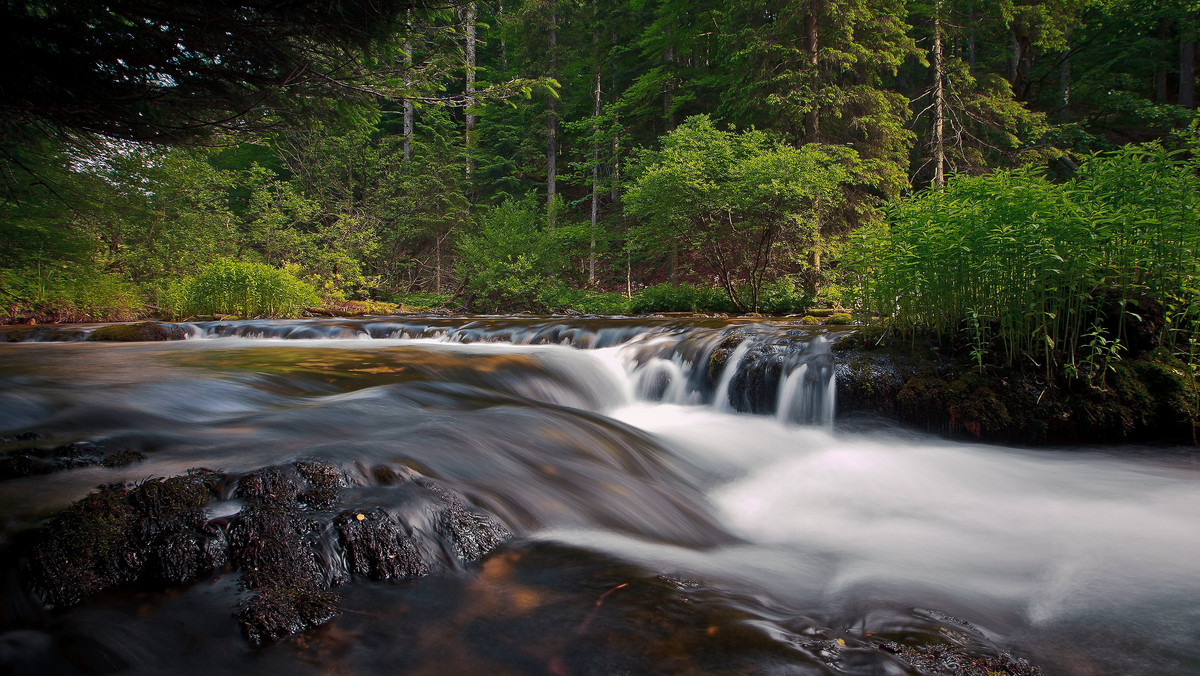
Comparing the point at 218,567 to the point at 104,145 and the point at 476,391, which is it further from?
the point at 104,145

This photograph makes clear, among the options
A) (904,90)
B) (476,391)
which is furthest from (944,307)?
(904,90)

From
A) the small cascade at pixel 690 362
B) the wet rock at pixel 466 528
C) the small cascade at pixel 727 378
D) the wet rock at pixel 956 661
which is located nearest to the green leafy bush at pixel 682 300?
the small cascade at pixel 690 362

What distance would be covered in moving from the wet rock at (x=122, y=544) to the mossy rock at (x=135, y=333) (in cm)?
764

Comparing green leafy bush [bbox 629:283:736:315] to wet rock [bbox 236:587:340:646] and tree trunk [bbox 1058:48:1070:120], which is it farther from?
tree trunk [bbox 1058:48:1070:120]

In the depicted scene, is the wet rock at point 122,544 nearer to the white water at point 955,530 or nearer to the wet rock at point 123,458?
the wet rock at point 123,458

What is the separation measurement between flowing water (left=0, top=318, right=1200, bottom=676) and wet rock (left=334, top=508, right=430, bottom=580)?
0.07m

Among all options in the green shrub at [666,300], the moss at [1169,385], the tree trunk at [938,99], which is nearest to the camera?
the moss at [1169,385]

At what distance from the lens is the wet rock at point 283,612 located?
170 cm

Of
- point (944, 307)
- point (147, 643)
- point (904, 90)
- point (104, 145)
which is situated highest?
point (904, 90)

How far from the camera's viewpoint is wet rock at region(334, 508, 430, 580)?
209cm

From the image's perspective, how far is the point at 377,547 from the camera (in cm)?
214

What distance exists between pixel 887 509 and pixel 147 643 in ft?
13.1

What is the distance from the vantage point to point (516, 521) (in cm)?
274

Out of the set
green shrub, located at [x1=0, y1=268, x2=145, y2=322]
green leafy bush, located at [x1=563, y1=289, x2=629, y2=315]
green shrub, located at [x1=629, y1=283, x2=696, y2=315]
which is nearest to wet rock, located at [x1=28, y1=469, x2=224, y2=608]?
green shrub, located at [x1=0, y1=268, x2=145, y2=322]
